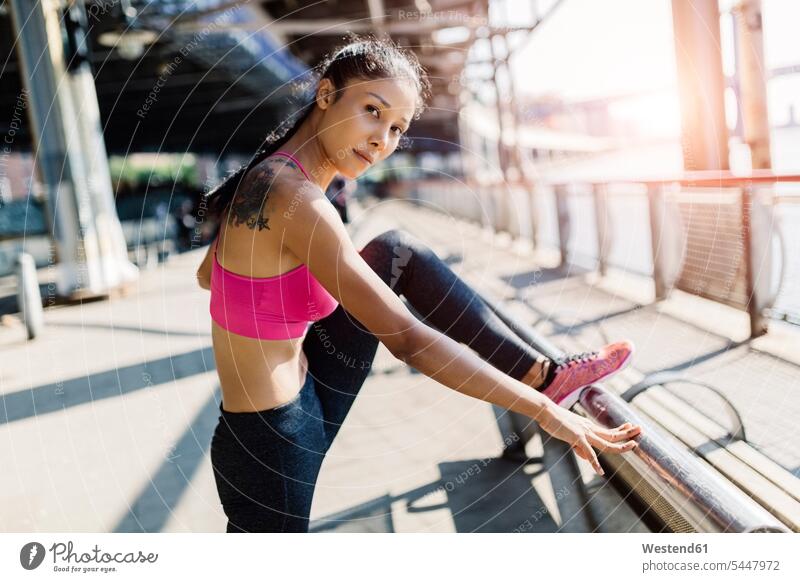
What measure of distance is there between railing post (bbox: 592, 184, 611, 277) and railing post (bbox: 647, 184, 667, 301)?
46.3 inches

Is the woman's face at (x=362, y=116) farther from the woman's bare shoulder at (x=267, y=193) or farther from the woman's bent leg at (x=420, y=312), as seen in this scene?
the woman's bent leg at (x=420, y=312)

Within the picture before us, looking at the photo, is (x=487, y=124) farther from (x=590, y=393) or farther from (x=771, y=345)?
(x=590, y=393)

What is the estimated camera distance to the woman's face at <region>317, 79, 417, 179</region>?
4.88 feet

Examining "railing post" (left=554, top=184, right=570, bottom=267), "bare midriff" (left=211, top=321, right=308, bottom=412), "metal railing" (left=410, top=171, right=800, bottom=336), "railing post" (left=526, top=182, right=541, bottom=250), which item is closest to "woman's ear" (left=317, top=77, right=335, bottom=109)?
"bare midriff" (left=211, top=321, right=308, bottom=412)

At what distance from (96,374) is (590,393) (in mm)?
3857

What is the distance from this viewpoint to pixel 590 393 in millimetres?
1859

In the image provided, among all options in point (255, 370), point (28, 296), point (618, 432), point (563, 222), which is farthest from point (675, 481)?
point (563, 222)

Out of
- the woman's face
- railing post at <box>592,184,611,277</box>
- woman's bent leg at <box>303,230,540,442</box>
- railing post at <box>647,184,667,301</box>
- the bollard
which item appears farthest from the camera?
railing post at <box>592,184,611,277</box>

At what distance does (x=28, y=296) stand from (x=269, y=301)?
556cm

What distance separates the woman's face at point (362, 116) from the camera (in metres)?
1.49

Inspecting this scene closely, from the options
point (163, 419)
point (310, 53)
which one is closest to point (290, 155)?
point (163, 419)

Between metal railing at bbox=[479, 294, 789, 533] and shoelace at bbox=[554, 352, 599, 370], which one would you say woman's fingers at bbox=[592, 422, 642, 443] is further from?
shoelace at bbox=[554, 352, 599, 370]

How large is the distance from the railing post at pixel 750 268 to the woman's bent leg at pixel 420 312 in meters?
2.58

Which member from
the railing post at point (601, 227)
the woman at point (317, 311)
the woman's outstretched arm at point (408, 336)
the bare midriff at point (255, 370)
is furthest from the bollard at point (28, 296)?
the woman's outstretched arm at point (408, 336)
